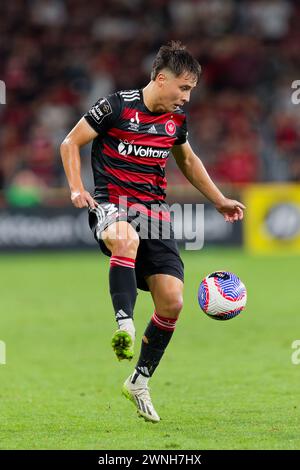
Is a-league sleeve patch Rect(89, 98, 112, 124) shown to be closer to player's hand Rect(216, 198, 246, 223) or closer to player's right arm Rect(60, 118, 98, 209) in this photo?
player's right arm Rect(60, 118, 98, 209)

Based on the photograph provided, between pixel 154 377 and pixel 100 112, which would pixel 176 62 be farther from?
pixel 154 377

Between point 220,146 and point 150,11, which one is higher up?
point 150,11

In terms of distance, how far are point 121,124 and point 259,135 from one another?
50.6ft

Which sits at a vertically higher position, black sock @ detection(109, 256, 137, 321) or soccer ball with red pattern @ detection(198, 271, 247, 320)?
black sock @ detection(109, 256, 137, 321)

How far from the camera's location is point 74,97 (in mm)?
22719

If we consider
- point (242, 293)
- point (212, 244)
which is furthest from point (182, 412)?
point (212, 244)

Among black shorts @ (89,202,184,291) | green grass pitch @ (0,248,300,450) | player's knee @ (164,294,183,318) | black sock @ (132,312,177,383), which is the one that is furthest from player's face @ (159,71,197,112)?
green grass pitch @ (0,248,300,450)

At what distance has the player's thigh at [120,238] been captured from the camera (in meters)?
6.57

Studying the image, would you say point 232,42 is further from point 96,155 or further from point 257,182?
point 96,155

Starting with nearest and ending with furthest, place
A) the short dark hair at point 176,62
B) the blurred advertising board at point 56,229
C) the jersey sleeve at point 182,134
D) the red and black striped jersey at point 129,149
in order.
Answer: the short dark hair at point 176,62 → the red and black striped jersey at point 129,149 → the jersey sleeve at point 182,134 → the blurred advertising board at point 56,229

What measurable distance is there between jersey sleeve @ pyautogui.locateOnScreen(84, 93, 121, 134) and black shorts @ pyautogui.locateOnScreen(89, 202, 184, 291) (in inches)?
20.6

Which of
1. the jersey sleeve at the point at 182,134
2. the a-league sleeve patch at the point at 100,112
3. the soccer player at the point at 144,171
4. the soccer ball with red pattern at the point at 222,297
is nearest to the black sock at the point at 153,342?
the soccer player at the point at 144,171

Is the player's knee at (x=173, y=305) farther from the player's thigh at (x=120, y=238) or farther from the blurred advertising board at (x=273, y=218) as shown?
the blurred advertising board at (x=273, y=218)

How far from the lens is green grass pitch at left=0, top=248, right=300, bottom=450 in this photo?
251 inches
